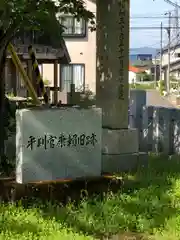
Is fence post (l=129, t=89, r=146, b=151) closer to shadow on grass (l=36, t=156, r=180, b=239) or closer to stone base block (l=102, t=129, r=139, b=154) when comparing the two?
stone base block (l=102, t=129, r=139, b=154)

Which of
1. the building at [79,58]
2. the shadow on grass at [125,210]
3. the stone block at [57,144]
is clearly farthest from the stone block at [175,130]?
the building at [79,58]

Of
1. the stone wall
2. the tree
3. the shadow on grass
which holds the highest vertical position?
the tree

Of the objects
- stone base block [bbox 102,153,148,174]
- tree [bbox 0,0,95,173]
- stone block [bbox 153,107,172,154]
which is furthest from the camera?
stone block [bbox 153,107,172,154]

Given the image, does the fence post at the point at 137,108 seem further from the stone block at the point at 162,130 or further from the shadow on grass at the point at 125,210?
the shadow on grass at the point at 125,210

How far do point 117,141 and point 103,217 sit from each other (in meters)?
2.88

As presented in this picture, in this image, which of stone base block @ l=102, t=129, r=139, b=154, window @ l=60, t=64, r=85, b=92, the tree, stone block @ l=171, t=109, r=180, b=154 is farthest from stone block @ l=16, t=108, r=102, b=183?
window @ l=60, t=64, r=85, b=92

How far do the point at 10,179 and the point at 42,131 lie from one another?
2.45ft

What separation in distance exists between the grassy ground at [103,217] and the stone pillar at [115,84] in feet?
5.43

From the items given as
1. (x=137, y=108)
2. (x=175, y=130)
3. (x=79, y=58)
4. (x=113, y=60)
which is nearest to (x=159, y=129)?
(x=175, y=130)

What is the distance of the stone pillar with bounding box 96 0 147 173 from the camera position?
27.8 ft

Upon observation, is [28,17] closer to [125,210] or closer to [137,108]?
[125,210]

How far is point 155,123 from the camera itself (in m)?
11.2

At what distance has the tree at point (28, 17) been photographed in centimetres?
594

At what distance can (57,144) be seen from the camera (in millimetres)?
6355
